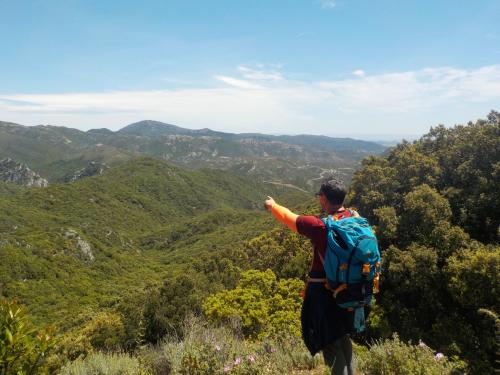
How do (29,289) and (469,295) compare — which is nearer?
(469,295)

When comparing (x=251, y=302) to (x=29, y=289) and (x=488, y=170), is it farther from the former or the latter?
(x=29, y=289)

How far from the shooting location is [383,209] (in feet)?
70.5

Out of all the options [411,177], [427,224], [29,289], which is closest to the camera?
[427,224]

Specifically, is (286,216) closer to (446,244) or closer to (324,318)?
(324,318)

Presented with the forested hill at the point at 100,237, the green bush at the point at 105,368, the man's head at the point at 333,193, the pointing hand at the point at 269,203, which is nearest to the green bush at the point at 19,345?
the green bush at the point at 105,368

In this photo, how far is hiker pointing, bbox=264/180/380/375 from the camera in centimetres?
300

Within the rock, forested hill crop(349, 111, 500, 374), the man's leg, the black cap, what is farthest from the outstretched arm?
Result: the rock

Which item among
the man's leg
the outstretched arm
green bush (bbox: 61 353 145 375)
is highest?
the outstretched arm

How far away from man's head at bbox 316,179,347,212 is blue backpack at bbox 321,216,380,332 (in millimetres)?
214

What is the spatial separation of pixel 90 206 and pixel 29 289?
265ft

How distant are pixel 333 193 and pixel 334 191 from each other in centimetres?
2

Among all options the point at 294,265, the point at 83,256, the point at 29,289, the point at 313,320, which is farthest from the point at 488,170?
the point at 83,256

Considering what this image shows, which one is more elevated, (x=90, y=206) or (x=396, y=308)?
(x=396, y=308)

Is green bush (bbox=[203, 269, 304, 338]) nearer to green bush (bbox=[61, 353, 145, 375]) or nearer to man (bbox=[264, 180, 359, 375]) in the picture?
green bush (bbox=[61, 353, 145, 375])
